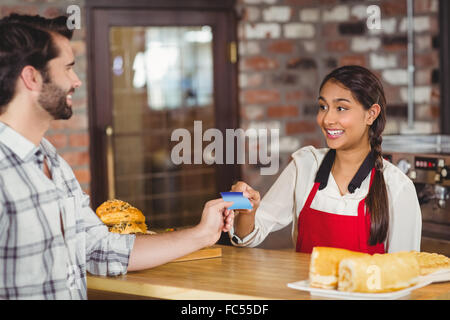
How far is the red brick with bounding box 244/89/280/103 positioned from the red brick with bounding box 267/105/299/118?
0.05 m

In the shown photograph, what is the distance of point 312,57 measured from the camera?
4234mm

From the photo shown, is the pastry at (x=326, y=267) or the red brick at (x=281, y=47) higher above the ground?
the red brick at (x=281, y=47)

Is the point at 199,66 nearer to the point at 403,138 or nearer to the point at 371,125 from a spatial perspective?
the point at 403,138

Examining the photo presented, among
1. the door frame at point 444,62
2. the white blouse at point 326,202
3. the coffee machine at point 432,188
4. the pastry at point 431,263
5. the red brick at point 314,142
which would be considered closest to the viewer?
the pastry at point 431,263

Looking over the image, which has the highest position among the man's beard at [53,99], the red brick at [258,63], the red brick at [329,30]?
the red brick at [329,30]

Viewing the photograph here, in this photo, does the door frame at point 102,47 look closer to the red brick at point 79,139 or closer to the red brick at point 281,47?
the red brick at point 79,139

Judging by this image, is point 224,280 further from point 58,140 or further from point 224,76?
point 224,76

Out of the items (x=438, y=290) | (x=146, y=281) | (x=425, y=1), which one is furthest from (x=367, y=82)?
(x=425, y=1)

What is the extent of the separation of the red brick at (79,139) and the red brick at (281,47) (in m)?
1.27

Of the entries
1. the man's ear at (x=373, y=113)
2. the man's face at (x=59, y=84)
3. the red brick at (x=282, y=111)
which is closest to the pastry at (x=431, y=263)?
the man's ear at (x=373, y=113)

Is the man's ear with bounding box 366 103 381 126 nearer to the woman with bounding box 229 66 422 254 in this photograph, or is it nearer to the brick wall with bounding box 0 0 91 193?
the woman with bounding box 229 66 422 254

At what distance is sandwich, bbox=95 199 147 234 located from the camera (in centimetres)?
212

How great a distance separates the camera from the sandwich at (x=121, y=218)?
2123 mm

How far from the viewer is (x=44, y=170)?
1729mm
